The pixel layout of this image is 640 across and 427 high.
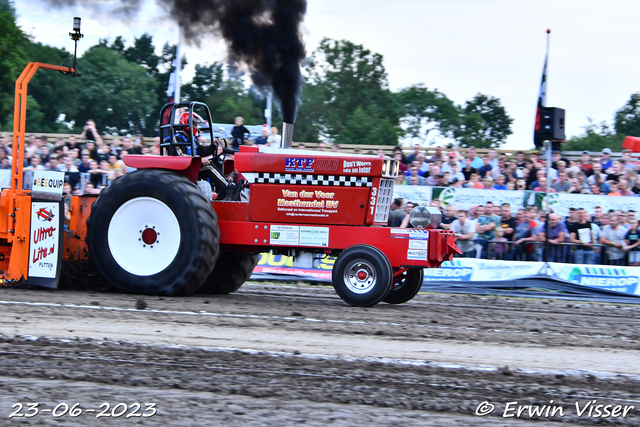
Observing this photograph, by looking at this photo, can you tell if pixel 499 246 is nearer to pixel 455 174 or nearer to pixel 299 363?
pixel 455 174

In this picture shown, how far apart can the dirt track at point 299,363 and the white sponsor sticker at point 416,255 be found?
59 cm

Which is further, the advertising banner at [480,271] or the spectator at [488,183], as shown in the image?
the spectator at [488,183]

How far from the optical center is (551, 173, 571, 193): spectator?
42.2 ft

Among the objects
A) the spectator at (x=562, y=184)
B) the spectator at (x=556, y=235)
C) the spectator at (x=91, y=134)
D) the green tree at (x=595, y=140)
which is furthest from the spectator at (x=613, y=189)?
the green tree at (x=595, y=140)

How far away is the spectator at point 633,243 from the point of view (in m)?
11.8

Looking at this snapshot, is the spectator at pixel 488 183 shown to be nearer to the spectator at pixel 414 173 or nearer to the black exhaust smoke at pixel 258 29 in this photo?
the spectator at pixel 414 173

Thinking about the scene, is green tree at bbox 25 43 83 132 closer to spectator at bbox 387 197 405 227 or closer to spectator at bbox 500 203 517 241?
spectator at bbox 500 203 517 241

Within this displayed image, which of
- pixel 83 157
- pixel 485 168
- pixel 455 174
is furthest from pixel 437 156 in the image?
pixel 83 157

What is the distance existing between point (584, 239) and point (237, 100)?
118 feet

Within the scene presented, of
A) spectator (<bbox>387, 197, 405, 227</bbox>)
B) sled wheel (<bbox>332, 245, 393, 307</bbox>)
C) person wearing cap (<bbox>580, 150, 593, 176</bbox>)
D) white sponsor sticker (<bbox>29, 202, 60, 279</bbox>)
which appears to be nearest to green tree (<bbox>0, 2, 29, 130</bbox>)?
person wearing cap (<bbox>580, 150, 593, 176</bbox>)

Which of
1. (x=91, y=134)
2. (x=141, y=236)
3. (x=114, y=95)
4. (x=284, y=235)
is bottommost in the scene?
(x=141, y=236)

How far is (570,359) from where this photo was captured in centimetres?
545

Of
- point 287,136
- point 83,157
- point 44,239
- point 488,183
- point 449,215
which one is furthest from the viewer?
point 83,157

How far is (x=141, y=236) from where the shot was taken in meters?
8.34
